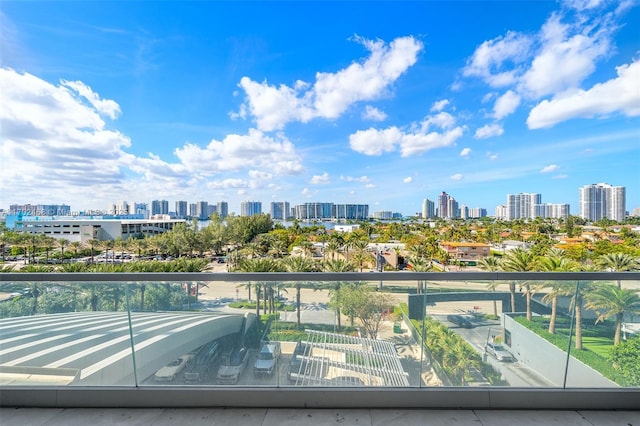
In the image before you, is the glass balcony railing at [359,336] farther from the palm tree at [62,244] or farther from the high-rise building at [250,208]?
the high-rise building at [250,208]

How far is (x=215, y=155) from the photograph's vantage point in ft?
101

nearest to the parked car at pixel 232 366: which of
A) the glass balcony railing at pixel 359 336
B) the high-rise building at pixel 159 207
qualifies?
the glass balcony railing at pixel 359 336

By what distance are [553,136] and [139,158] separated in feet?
170

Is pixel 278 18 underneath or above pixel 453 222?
above

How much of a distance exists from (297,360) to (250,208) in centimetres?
5423

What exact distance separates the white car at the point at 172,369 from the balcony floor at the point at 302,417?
191 mm

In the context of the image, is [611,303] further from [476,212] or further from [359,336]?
[476,212]

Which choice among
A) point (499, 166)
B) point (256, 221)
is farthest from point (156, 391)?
point (256, 221)

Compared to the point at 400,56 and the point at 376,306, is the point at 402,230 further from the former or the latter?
the point at 376,306

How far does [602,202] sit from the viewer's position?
28.5m

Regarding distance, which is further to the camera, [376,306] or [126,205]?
[126,205]

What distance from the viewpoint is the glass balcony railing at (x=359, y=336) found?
189cm

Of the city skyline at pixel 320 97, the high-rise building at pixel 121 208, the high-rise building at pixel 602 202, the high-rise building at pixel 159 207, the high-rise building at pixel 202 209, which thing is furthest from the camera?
the high-rise building at pixel 202 209

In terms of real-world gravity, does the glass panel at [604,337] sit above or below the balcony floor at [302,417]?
above
